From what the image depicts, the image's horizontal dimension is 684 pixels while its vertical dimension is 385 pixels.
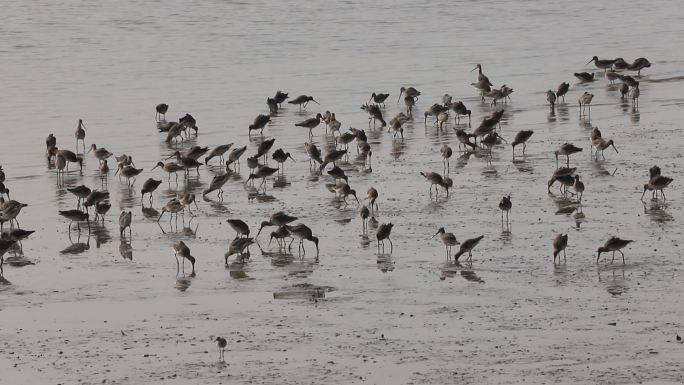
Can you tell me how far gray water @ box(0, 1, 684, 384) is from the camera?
1502 cm

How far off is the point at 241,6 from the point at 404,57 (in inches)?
948

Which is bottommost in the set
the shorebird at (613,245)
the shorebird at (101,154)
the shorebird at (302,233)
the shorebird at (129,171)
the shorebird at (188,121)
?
the shorebird at (613,245)

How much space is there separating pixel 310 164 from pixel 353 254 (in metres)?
7.34

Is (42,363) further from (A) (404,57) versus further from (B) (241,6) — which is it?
(B) (241,6)

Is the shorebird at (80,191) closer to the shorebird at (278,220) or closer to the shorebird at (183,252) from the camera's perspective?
the shorebird at (278,220)

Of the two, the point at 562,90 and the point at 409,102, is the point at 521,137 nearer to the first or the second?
the point at 409,102

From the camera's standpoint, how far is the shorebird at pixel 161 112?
32812 mm

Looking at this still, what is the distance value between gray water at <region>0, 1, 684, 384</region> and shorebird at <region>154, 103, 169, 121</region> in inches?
12.3

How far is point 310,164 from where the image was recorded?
26.8m

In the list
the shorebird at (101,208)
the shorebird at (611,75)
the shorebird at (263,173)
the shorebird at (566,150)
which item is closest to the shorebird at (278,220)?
the shorebird at (101,208)

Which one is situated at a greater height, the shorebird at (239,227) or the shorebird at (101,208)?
the shorebird at (101,208)

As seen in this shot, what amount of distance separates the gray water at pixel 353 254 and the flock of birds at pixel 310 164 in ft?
0.91

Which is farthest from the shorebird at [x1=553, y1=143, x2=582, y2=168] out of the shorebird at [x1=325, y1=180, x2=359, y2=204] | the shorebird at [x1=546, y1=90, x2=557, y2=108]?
the shorebird at [x1=546, y1=90, x2=557, y2=108]

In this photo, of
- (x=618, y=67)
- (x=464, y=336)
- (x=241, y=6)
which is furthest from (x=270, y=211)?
(x=241, y=6)
